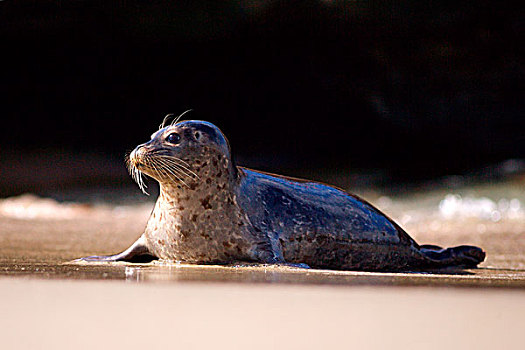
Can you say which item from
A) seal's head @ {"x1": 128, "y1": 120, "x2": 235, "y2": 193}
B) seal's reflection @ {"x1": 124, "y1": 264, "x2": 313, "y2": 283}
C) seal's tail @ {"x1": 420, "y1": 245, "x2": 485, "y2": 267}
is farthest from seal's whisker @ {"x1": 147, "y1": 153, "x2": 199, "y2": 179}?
seal's tail @ {"x1": 420, "y1": 245, "x2": 485, "y2": 267}

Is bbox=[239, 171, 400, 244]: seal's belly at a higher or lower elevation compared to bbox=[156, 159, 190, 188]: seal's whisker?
lower

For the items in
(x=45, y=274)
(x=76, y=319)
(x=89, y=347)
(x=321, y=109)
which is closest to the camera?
(x=89, y=347)

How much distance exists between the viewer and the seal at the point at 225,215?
3.96 meters

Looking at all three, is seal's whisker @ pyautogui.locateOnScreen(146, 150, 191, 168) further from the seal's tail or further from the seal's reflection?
the seal's tail

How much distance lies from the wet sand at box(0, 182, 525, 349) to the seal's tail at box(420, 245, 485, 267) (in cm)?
68

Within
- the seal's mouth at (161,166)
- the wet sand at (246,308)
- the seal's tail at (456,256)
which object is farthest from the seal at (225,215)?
the seal's tail at (456,256)

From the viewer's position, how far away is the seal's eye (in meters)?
4.05

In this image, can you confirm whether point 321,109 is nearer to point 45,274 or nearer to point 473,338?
point 45,274

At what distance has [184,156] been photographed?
403cm

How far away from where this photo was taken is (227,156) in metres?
4.14

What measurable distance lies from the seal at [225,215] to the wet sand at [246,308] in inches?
11.9

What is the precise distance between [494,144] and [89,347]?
9.59 m

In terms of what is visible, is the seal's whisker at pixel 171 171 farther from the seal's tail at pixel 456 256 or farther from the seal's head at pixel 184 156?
the seal's tail at pixel 456 256

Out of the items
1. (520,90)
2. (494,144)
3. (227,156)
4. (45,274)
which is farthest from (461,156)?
(45,274)
